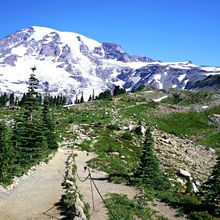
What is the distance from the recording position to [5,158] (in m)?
38.9

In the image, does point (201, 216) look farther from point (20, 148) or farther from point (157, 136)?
point (157, 136)

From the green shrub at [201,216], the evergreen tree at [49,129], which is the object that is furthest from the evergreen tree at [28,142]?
the green shrub at [201,216]

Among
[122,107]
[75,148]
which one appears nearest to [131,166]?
[75,148]

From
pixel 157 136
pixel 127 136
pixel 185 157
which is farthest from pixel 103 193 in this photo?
pixel 157 136

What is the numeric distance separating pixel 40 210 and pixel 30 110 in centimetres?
3332

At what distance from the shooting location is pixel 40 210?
104 feet

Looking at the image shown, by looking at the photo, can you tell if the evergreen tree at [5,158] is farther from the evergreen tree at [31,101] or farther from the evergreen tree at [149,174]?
the evergreen tree at [31,101]

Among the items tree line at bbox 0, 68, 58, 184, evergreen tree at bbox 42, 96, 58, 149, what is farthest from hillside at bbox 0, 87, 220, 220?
tree line at bbox 0, 68, 58, 184

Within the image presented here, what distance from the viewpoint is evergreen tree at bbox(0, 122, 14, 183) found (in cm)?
3788

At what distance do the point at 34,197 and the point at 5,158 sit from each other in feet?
18.6

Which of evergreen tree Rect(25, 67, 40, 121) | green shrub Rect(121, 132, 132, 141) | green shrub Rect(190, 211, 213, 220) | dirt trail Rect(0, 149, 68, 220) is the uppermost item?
evergreen tree Rect(25, 67, 40, 121)

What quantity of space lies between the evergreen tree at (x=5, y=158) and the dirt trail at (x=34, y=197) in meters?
1.50

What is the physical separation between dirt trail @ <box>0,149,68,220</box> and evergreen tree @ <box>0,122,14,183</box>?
150 centimetres

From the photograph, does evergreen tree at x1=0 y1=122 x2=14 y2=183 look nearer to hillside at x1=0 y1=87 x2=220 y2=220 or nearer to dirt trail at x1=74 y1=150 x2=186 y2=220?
hillside at x1=0 y1=87 x2=220 y2=220
